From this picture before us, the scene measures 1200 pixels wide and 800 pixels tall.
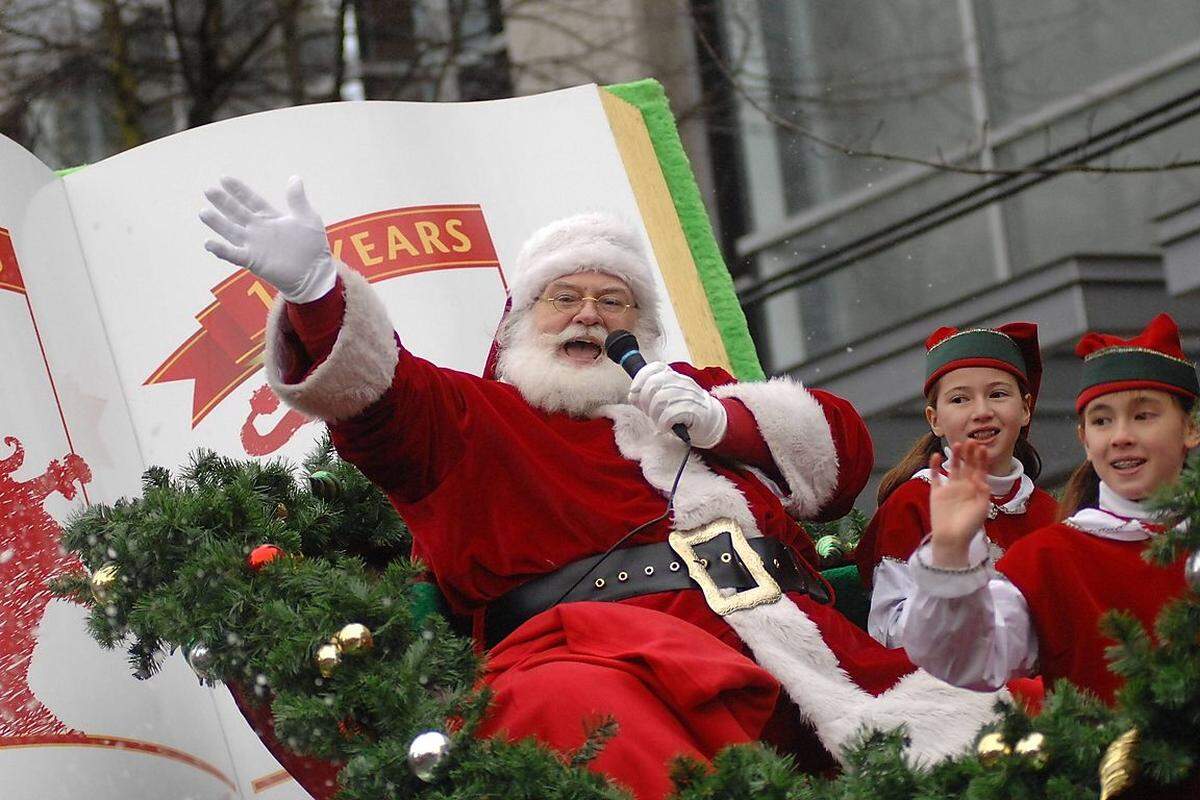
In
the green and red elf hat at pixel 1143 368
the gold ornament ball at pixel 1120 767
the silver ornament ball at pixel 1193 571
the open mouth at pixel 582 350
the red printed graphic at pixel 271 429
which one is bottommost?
the gold ornament ball at pixel 1120 767

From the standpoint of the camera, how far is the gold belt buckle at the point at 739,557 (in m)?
3.70

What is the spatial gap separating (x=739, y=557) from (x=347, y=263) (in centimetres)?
147

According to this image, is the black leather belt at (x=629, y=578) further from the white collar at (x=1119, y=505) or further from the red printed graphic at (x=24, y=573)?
the red printed graphic at (x=24, y=573)

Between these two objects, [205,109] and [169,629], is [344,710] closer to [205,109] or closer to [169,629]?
[169,629]

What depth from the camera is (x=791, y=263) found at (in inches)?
382

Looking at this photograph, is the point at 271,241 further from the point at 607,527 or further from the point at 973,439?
the point at 973,439

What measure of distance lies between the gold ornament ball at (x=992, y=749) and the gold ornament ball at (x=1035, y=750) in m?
0.02

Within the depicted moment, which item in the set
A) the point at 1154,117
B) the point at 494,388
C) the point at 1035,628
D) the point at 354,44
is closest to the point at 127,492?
the point at 494,388

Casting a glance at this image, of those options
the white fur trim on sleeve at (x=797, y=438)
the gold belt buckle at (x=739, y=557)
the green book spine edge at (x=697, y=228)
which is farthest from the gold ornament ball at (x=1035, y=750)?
the green book spine edge at (x=697, y=228)

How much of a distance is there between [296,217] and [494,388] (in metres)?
0.63

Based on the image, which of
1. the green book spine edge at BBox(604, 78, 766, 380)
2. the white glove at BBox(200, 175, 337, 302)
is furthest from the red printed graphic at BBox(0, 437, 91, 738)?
the green book spine edge at BBox(604, 78, 766, 380)

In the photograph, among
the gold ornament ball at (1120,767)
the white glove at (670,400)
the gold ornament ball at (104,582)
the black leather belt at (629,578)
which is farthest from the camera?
the white glove at (670,400)

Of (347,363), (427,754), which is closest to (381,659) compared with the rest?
(427,754)

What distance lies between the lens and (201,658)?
11.1 feet
